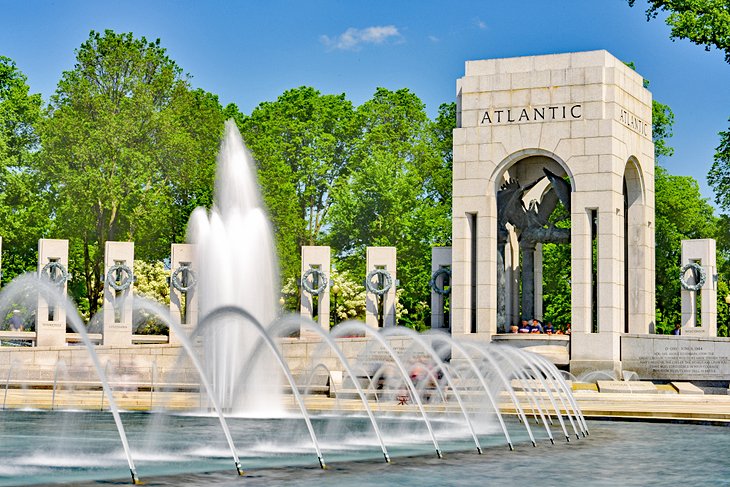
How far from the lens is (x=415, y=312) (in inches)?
2507

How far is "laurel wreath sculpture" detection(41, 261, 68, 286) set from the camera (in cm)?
4209

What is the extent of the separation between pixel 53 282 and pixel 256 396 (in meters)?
18.0

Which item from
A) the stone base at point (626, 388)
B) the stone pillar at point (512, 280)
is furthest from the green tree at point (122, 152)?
the stone base at point (626, 388)

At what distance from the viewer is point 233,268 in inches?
1339

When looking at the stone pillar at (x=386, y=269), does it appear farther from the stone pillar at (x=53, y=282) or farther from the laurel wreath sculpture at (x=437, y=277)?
the stone pillar at (x=53, y=282)

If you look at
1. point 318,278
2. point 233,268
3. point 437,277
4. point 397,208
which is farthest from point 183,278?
point 397,208

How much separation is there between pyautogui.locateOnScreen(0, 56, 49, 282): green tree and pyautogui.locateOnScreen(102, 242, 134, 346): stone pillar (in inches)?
587

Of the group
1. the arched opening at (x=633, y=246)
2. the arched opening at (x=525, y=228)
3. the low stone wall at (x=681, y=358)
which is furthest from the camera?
the arched opening at (x=633, y=246)

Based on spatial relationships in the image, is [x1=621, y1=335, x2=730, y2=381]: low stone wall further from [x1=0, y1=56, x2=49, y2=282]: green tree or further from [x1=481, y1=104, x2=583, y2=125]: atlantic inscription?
[x1=0, y1=56, x2=49, y2=282]: green tree

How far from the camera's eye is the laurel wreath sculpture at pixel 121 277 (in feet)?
141

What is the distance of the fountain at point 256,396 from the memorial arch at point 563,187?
3.25m

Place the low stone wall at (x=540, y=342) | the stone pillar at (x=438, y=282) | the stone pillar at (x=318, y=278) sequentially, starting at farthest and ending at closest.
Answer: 1. the stone pillar at (x=438, y=282)
2. the stone pillar at (x=318, y=278)
3. the low stone wall at (x=540, y=342)

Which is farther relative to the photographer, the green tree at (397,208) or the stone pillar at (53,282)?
the green tree at (397,208)

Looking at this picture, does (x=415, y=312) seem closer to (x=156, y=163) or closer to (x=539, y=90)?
(x=156, y=163)
